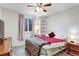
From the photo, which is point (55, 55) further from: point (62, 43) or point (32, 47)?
point (32, 47)

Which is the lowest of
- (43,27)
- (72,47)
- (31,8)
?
(72,47)

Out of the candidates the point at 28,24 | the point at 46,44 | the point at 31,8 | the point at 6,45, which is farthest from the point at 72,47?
the point at 6,45

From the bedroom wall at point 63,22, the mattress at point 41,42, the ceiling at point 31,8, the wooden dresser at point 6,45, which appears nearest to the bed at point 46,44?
the mattress at point 41,42

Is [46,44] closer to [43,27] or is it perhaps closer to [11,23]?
[43,27]

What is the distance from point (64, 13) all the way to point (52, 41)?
554mm

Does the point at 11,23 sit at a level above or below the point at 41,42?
above

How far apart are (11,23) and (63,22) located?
0.94 m

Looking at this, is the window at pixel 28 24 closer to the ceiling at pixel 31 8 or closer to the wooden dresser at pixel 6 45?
the ceiling at pixel 31 8

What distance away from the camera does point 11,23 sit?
1.70 metres

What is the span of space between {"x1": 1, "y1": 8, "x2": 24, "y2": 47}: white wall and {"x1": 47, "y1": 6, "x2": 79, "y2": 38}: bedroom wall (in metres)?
0.60

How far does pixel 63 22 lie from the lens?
1.80 metres

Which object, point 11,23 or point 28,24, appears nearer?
point 11,23

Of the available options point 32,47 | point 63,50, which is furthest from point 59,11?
point 32,47

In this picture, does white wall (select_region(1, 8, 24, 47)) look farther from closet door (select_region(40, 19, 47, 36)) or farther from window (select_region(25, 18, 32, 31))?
closet door (select_region(40, 19, 47, 36))
